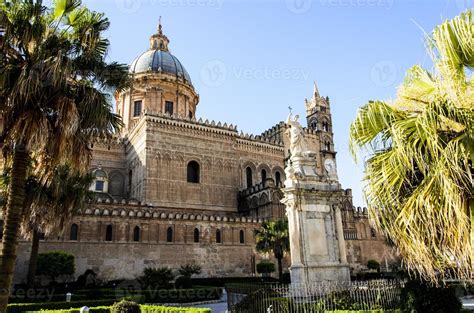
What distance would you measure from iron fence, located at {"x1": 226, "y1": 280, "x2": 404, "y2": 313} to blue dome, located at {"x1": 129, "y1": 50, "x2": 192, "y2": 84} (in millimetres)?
35286

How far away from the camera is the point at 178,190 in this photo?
34375 mm

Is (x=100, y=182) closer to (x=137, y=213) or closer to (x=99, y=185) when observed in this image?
(x=99, y=185)

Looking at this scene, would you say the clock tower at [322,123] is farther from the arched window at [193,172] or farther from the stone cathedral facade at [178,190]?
the arched window at [193,172]

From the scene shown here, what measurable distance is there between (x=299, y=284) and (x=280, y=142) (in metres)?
32.4

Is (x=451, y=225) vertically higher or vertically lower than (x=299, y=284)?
higher

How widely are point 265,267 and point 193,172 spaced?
12347 mm

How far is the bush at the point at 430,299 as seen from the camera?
7.19m

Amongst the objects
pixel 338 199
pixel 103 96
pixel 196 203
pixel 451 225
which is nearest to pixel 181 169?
pixel 196 203

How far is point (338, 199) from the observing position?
580 inches

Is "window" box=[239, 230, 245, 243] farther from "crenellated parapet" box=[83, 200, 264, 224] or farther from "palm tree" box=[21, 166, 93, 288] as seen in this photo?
"palm tree" box=[21, 166, 93, 288]

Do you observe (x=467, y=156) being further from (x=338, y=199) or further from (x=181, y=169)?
(x=181, y=169)

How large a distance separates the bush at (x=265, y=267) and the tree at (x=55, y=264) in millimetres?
13034

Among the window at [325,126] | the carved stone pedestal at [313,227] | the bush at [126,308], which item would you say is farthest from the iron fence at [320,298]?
the window at [325,126]

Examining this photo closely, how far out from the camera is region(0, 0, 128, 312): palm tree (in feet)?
26.7
